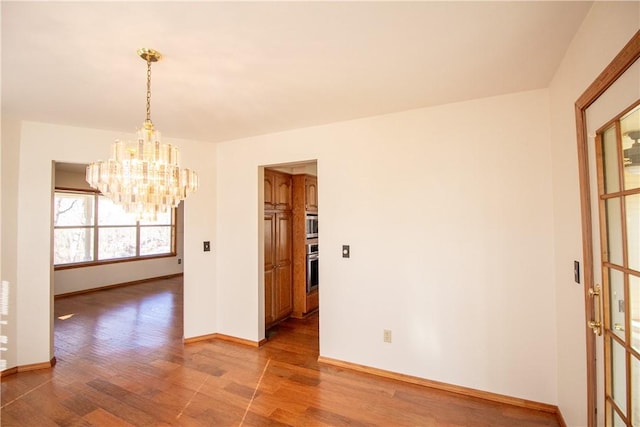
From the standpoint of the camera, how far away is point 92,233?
643 centimetres

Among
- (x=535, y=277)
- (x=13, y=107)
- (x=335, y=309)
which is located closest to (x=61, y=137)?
(x=13, y=107)

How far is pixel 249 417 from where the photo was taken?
2178 millimetres

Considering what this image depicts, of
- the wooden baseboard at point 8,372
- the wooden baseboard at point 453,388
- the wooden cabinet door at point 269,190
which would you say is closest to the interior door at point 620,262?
the wooden baseboard at point 453,388

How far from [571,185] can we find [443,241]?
0.99 meters

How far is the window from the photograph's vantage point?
6.05 m

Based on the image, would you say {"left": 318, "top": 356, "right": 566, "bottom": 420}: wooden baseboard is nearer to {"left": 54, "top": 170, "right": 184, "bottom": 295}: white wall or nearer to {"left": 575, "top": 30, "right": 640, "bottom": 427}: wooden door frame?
{"left": 575, "top": 30, "right": 640, "bottom": 427}: wooden door frame

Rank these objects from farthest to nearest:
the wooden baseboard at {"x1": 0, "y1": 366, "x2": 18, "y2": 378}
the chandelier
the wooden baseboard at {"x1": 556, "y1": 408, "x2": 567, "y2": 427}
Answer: the wooden baseboard at {"x1": 0, "y1": 366, "x2": 18, "y2": 378}
the wooden baseboard at {"x1": 556, "y1": 408, "x2": 567, "y2": 427}
the chandelier

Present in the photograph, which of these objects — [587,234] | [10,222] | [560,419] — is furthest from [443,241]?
[10,222]

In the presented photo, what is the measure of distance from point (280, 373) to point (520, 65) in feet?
10.5

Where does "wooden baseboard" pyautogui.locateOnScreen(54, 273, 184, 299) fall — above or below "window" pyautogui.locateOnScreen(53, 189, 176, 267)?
below

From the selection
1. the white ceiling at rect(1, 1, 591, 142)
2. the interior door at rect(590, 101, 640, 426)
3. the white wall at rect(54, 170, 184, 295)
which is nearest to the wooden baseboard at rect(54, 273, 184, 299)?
the white wall at rect(54, 170, 184, 295)

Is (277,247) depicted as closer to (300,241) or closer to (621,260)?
(300,241)

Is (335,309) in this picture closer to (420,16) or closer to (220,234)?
(220,234)

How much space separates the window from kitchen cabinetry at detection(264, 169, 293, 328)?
3.43 meters
